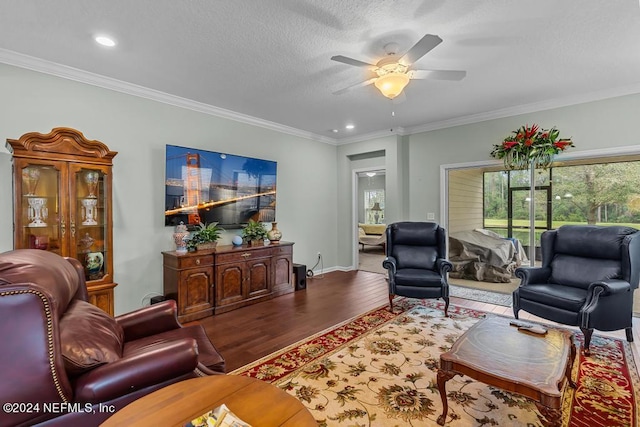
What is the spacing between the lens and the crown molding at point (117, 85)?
2.90 meters

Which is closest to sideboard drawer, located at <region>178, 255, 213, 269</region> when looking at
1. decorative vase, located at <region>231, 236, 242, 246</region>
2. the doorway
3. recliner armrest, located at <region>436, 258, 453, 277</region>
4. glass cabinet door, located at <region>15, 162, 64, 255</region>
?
decorative vase, located at <region>231, 236, 242, 246</region>

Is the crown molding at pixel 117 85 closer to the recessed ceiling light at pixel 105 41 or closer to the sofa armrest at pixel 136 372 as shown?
the recessed ceiling light at pixel 105 41

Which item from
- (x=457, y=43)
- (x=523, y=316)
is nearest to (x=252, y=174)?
(x=457, y=43)

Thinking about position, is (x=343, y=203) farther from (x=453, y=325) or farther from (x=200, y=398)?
(x=200, y=398)

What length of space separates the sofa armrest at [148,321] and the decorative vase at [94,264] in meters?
1.53

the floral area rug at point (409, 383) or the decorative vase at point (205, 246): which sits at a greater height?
the decorative vase at point (205, 246)

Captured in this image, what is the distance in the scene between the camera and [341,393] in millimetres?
2184

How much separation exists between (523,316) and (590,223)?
5.36 ft

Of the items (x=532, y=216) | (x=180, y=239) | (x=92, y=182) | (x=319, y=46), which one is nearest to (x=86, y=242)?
(x=92, y=182)

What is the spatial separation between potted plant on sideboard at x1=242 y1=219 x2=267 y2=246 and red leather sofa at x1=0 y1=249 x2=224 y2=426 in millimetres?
2942

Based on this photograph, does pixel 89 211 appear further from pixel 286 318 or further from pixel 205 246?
pixel 286 318

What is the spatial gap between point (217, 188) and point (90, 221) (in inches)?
61.6

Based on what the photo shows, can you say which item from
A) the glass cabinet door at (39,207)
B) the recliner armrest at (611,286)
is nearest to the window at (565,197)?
the recliner armrest at (611,286)

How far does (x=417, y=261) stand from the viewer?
4254 millimetres
